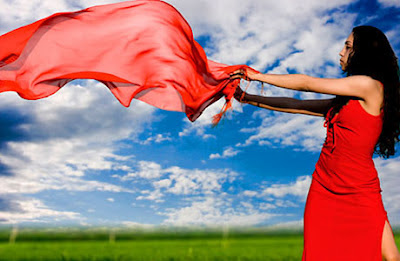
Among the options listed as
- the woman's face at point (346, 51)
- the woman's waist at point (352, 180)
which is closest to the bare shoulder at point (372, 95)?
the woman's face at point (346, 51)

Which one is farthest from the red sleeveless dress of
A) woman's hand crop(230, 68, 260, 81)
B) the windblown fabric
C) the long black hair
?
the windblown fabric

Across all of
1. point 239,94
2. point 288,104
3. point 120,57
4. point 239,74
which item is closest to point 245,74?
point 239,74

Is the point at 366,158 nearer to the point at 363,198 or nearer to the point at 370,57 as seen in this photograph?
the point at 363,198

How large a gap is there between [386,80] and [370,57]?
0.24m

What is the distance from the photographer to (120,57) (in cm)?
451

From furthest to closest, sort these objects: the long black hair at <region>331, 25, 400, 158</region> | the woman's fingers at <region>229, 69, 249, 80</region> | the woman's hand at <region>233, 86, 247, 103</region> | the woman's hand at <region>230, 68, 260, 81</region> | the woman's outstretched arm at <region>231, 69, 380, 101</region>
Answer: the woman's hand at <region>233, 86, 247, 103</region>
the woman's fingers at <region>229, 69, 249, 80</region>
the woman's hand at <region>230, 68, 260, 81</region>
the long black hair at <region>331, 25, 400, 158</region>
the woman's outstretched arm at <region>231, 69, 380, 101</region>

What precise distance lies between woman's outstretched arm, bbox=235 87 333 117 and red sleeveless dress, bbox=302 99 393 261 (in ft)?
1.70

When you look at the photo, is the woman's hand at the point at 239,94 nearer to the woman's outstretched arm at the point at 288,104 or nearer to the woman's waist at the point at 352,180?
the woman's outstretched arm at the point at 288,104

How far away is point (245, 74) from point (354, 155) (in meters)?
1.26

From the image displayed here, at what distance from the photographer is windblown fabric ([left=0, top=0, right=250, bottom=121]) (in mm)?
4344

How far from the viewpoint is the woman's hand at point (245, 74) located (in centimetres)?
379

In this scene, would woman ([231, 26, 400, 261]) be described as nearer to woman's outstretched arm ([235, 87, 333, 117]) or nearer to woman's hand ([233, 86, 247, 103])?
woman's outstretched arm ([235, 87, 333, 117])

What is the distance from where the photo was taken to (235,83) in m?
4.11

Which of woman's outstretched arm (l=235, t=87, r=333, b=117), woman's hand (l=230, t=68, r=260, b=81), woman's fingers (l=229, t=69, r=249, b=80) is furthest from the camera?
woman's outstretched arm (l=235, t=87, r=333, b=117)
